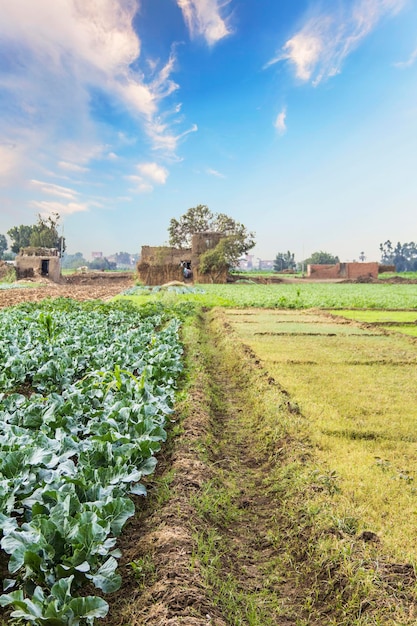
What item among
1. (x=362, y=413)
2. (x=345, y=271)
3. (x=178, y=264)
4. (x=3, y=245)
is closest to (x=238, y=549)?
(x=362, y=413)

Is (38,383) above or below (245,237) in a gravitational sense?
below

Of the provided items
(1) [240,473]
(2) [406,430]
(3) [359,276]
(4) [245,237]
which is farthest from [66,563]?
(3) [359,276]

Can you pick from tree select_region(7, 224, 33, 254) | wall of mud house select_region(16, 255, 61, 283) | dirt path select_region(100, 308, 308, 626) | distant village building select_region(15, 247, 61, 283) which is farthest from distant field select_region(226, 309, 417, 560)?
tree select_region(7, 224, 33, 254)

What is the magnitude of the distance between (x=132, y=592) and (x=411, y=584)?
1.65 m

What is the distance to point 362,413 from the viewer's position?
20.0 ft

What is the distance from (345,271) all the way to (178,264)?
70.9 ft

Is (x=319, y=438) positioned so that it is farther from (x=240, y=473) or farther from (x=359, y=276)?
(x=359, y=276)

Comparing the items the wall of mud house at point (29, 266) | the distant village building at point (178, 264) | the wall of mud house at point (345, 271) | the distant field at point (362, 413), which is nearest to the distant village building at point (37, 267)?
the wall of mud house at point (29, 266)

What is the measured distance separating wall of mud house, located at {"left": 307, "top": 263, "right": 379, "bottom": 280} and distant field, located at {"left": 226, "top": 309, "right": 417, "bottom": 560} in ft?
145

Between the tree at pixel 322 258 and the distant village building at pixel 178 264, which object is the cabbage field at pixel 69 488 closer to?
the distant village building at pixel 178 264

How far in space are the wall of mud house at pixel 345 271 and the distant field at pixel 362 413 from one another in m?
44.3

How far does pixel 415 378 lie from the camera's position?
807 cm

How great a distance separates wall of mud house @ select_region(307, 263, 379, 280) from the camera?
54.9 metres

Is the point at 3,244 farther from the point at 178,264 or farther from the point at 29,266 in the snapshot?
the point at 178,264
